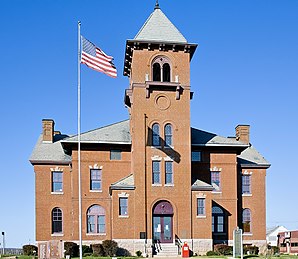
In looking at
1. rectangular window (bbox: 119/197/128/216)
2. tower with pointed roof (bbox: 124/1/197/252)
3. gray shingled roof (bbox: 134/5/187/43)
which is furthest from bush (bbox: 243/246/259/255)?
gray shingled roof (bbox: 134/5/187/43)

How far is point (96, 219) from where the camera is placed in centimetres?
4866

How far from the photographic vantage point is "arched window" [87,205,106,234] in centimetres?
4825

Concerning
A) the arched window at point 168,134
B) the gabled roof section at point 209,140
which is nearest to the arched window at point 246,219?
the gabled roof section at point 209,140

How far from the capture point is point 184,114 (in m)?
47.4

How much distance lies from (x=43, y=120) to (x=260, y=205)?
74.1 feet

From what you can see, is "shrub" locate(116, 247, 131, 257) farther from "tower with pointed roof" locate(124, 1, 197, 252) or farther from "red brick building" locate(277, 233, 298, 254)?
"red brick building" locate(277, 233, 298, 254)

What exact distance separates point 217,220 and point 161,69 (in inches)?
571

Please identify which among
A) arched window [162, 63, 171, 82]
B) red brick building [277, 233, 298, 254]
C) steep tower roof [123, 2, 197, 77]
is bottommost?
red brick building [277, 233, 298, 254]

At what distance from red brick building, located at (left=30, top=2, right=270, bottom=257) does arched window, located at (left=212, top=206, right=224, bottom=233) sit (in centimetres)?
10

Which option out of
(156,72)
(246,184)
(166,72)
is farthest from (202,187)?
(156,72)

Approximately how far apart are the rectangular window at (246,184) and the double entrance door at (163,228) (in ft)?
34.5

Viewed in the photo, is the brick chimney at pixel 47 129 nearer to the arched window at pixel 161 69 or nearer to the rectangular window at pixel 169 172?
the arched window at pixel 161 69

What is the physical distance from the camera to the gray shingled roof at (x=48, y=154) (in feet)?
166

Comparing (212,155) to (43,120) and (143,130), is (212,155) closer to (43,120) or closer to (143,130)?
(143,130)
